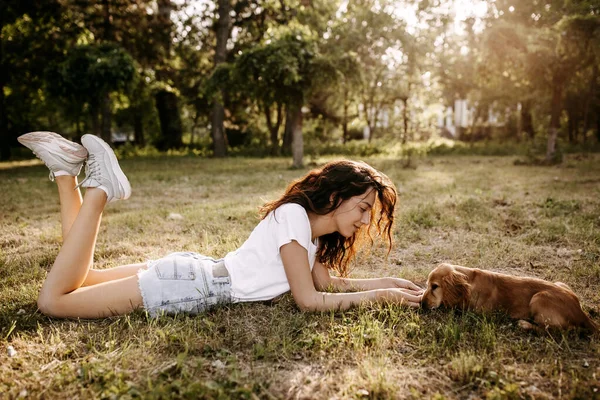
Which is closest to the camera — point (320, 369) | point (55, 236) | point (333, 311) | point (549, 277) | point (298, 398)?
point (298, 398)

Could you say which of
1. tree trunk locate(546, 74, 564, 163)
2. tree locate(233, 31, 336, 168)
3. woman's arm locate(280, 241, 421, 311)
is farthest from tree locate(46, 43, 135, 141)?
tree trunk locate(546, 74, 564, 163)

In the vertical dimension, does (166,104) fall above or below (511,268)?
above

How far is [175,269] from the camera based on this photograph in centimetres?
281

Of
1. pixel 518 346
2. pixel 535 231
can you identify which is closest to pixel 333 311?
pixel 518 346

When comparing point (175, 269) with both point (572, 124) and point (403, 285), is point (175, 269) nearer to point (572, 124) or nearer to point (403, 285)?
point (403, 285)

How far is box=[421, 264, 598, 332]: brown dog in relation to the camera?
2.57m

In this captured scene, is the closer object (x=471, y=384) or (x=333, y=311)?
(x=471, y=384)

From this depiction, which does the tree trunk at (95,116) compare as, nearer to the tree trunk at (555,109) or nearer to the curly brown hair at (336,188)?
the curly brown hair at (336,188)

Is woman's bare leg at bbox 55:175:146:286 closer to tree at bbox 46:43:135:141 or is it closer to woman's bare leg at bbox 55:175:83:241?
woman's bare leg at bbox 55:175:83:241

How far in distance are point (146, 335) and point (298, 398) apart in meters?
1.07

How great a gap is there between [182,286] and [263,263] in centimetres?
55

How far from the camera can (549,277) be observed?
3617mm

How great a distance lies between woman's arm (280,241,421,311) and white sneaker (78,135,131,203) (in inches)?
47.9

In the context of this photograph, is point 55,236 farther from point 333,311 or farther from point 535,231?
point 535,231
